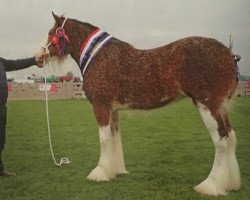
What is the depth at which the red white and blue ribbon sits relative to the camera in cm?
612

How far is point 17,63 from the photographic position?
23.3 ft

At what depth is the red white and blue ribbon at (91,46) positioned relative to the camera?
241 inches

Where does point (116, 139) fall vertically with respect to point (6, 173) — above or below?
above

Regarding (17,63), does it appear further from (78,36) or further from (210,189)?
(210,189)

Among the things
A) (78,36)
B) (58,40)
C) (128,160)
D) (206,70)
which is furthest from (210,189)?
(58,40)

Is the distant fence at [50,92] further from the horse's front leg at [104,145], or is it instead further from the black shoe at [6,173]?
the horse's front leg at [104,145]

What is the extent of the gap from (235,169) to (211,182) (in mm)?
412

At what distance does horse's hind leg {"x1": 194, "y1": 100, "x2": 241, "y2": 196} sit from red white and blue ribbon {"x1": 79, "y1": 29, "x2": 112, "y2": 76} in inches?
74.7

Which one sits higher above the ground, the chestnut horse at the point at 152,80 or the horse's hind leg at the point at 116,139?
the chestnut horse at the point at 152,80

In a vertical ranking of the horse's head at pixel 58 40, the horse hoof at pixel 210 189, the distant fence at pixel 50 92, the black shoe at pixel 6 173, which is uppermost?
the distant fence at pixel 50 92

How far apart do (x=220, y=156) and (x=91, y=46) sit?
2.60 m

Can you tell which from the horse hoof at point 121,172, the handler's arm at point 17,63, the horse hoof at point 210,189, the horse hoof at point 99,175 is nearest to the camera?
the horse hoof at point 210,189

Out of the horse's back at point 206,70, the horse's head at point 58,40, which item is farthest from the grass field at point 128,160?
the horse's head at point 58,40

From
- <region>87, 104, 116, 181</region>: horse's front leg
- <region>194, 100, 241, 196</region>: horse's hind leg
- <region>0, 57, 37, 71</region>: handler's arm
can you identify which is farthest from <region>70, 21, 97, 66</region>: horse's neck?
<region>194, 100, 241, 196</region>: horse's hind leg
